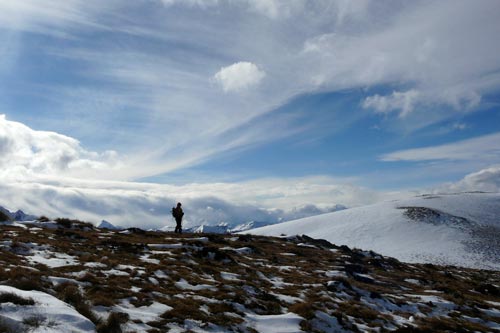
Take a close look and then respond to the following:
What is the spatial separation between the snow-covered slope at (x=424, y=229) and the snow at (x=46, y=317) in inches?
2739

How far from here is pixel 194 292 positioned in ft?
54.4

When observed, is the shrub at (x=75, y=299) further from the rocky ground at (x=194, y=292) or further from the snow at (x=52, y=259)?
the snow at (x=52, y=259)

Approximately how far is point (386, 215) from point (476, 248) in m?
24.8

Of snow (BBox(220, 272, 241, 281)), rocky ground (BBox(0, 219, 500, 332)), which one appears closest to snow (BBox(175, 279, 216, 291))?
rocky ground (BBox(0, 219, 500, 332))

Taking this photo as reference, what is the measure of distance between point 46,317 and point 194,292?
8.10 meters

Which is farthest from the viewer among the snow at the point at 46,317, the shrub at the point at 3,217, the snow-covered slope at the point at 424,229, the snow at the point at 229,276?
the snow-covered slope at the point at 424,229

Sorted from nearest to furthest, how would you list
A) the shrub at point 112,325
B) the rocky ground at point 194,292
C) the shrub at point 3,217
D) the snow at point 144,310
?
the shrub at point 112,325 < the rocky ground at point 194,292 < the snow at point 144,310 < the shrub at point 3,217

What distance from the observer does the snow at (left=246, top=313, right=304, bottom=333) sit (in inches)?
531

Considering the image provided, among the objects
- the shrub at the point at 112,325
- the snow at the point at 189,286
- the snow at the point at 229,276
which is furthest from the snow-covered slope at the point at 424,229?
the shrub at the point at 112,325

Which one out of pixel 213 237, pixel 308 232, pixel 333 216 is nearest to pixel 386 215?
pixel 333 216

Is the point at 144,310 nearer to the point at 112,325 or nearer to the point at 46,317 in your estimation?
the point at 112,325

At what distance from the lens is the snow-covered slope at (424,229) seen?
73750 millimetres

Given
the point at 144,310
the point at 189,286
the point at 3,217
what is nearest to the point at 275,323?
the point at 144,310

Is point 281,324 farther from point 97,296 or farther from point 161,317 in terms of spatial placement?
point 97,296
